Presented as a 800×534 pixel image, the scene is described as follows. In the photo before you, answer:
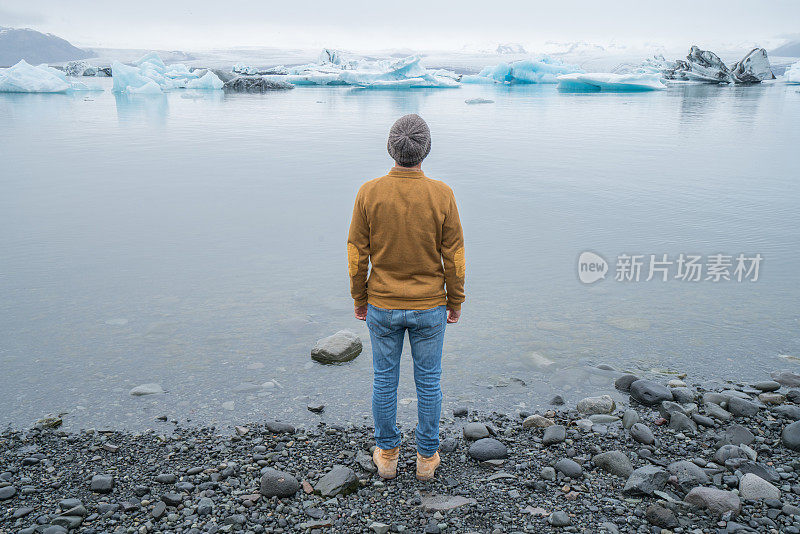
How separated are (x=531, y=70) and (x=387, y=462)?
55.9 metres

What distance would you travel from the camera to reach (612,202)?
34.7 ft

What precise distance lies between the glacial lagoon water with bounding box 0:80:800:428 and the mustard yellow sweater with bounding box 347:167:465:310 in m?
1.41

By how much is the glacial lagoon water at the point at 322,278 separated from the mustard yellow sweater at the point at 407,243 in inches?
Answer: 55.6

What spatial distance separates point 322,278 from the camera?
23.2 feet

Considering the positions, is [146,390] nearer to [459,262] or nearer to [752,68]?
[459,262]

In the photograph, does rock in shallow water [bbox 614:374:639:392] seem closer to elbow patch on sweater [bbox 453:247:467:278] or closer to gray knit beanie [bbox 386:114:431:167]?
elbow patch on sweater [bbox 453:247:467:278]

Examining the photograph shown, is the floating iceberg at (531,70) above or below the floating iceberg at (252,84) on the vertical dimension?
above

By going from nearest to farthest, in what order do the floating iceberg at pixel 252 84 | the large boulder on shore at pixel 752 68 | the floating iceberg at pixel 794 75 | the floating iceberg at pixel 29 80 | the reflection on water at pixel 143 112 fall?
the reflection on water at pixel 143 112 < the floating iceberg at pixel 29 80 < the floating iceberg at pixel 252 84 < the floating iceberg at pixel 794 75 < the large boulder on shore at pixel 752 68

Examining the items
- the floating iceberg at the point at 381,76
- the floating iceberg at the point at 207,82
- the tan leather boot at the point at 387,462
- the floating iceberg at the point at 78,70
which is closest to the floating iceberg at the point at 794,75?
the floating iceberg at the point at 381,76

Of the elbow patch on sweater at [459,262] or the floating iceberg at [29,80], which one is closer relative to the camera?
the elbow patch on sweater at [459,262]

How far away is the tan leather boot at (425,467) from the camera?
3605 mm

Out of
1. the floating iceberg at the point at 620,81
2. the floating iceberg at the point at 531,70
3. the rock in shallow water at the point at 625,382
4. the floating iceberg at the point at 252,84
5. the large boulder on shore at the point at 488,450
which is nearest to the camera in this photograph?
the large boulder on shore at the point at 488,450

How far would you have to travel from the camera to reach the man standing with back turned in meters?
3.21

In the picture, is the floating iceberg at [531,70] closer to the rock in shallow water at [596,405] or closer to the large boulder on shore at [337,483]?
the rock in shallow water at [596,405]
